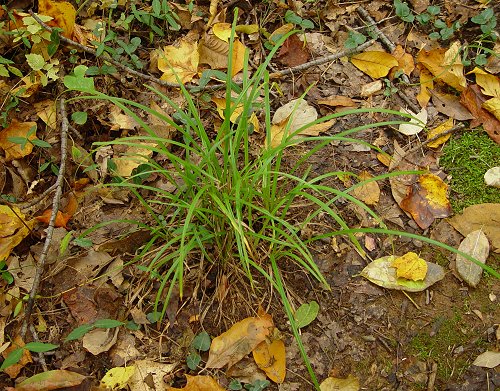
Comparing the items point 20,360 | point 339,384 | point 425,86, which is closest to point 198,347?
point 339,384

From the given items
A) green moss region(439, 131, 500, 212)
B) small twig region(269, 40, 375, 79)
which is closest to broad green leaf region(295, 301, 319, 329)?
green moss region(439, 131, 500, 212)

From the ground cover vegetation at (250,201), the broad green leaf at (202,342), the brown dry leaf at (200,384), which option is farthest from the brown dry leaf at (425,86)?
the brown dry leaf at (200,384)

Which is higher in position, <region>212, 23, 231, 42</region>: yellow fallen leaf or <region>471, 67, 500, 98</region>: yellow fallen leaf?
<region>212, 23, 231, 42</region>: yellow fallen leaf

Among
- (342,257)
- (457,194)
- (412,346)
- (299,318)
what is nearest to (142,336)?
(299,318)

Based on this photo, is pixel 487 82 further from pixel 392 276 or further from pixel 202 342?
pixel 202 342

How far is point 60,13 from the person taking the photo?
229 centimetres

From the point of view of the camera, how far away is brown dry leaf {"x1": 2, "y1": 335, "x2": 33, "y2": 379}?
1.76 meters

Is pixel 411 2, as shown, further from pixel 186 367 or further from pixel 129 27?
pixel 186 367

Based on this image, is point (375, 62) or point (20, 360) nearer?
point (20, 360)

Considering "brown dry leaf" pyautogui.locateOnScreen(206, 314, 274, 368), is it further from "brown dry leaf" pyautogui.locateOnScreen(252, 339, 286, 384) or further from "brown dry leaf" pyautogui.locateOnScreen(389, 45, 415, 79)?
"brown dry leaf" pyautogui.locateOnScreen(389, 45, 415, 79)

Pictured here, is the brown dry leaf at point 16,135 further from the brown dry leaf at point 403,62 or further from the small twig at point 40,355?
the brown dry leaf at point 403,62

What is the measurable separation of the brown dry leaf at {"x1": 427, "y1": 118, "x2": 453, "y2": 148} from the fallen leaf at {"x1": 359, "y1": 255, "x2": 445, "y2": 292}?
1.89 feet

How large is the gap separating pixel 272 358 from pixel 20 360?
0.89 metres

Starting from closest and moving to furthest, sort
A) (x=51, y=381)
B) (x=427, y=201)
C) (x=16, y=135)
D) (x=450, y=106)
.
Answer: (x=51, y=381) → (x=427, y=201) → (x=16, y=135) → (x=450, y=106)
